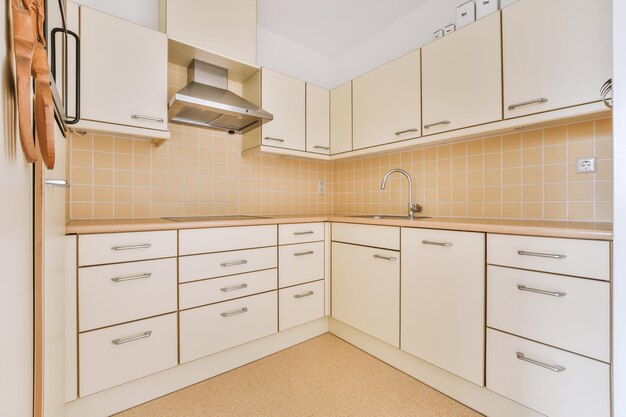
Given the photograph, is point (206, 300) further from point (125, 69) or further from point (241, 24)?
point (241, 24)

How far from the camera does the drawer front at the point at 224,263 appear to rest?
1.58m

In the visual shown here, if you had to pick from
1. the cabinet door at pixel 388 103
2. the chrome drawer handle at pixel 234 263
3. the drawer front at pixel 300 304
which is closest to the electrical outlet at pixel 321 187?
the cabinet door at pixel 388 103

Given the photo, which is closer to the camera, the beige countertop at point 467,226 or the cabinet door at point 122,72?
the beige countertop at point 467,226

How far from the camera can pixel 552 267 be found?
1.17m

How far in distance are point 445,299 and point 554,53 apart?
131 cm

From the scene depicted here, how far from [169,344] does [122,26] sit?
1.76m

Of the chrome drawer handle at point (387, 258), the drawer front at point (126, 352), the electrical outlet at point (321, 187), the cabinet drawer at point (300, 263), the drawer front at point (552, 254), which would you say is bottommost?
the drawer front at point (126, 352)

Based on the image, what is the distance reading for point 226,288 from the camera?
172 cm

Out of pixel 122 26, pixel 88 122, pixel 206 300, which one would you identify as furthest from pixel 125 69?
pixel 206 300

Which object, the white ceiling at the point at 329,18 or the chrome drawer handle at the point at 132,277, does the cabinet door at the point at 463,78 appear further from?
the chrome drawer handle at the point at 132,277

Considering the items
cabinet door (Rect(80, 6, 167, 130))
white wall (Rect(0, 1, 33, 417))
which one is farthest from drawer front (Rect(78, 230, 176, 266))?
white wall (Rect(0, 1, 33, 417))

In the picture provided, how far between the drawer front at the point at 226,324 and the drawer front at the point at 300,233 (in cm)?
37

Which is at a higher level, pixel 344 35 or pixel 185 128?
pixel 344 35

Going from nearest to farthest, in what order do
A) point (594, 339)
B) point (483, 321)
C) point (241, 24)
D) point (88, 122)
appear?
point (594, 339) → point (483, 321) → point (88, 122) → point (241, 24)
